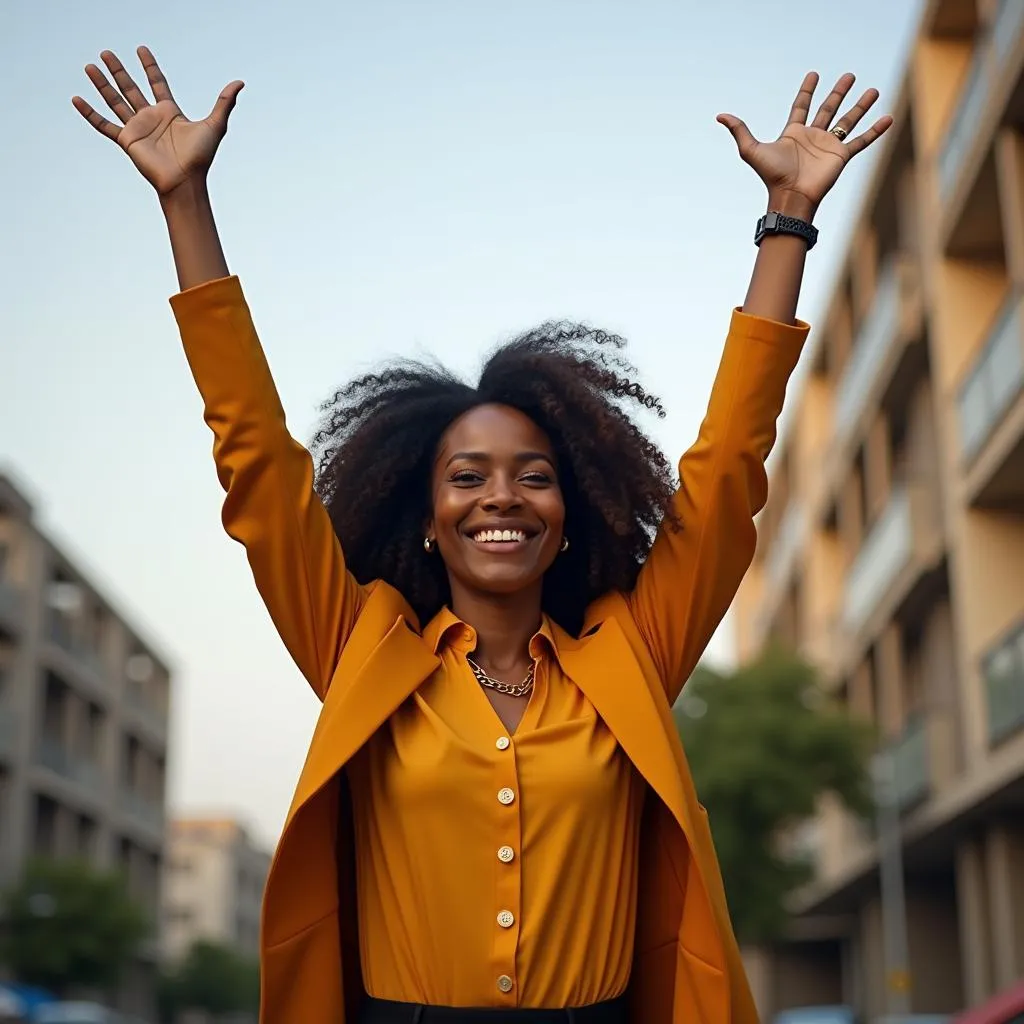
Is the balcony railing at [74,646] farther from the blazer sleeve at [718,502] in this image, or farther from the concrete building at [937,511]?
the blazer sleeve at [718,502]

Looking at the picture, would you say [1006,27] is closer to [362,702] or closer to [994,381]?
[994,381]

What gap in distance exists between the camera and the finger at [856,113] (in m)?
3.05

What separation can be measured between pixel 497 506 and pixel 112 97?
1.01 metres

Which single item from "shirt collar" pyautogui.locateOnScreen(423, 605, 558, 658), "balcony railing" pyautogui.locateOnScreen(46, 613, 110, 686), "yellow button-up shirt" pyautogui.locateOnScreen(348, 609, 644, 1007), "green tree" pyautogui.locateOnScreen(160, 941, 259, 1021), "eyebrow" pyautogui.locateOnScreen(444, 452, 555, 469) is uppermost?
"balcony railing" pyautogui.locateOnScreen(46, 613, 110, 686)

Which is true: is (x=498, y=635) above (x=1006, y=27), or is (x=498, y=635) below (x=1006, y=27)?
below

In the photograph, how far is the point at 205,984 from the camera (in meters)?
65.7

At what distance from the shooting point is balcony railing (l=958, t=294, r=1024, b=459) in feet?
60.1

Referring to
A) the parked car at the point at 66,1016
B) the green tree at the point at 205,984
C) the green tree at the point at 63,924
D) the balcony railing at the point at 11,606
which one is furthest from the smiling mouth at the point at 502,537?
the green tree at the point at 205,984

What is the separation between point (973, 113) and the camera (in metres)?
20.4

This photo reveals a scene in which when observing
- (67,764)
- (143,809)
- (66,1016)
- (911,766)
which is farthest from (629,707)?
(143,809)

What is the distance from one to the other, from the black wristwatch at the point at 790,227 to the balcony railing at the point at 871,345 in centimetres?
2259

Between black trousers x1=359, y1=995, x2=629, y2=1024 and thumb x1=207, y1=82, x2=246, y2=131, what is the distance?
5.02 feet

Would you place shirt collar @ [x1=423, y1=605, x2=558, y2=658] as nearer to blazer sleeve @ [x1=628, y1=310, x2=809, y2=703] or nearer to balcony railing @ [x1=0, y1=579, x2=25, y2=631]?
blazer sleeve @ [x1=628, y1=310, x2=809, y2=703]

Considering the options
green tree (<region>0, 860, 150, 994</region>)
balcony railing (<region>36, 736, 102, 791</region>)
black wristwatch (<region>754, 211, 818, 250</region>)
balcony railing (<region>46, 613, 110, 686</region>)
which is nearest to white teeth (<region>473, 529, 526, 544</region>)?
black wristwatch (<region>754, 211, 818, 250</region>)
